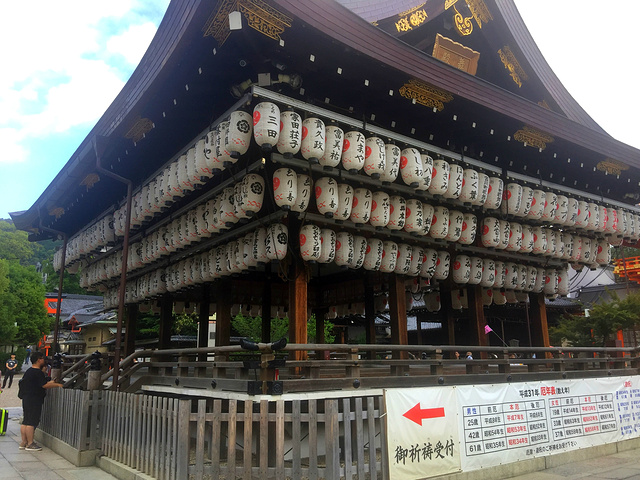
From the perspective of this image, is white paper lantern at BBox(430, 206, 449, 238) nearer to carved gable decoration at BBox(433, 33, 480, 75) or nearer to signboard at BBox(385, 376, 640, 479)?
signboard at BBox(385, 376, 640, 479)

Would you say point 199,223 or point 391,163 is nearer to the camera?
point 391,163

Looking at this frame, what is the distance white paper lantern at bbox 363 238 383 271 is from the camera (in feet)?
31.8

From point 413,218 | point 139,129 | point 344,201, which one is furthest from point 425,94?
point 139,129

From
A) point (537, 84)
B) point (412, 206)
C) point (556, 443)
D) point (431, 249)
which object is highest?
point (537, 84)

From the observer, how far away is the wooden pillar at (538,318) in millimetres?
13453

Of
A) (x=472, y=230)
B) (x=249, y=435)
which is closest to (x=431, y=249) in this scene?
(x=472, y=230)

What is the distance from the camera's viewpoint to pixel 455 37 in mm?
12039

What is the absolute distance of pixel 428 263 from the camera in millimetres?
10805

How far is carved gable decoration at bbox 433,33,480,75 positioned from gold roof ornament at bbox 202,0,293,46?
20.0 ft

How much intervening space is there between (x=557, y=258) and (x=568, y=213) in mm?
1760

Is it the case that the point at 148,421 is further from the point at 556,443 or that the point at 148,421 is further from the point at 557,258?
the point at 557,258

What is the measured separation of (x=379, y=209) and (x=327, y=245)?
1.31m

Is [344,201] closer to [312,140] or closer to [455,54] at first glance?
[312,140]

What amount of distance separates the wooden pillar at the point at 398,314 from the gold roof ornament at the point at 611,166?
6713 millimetres
